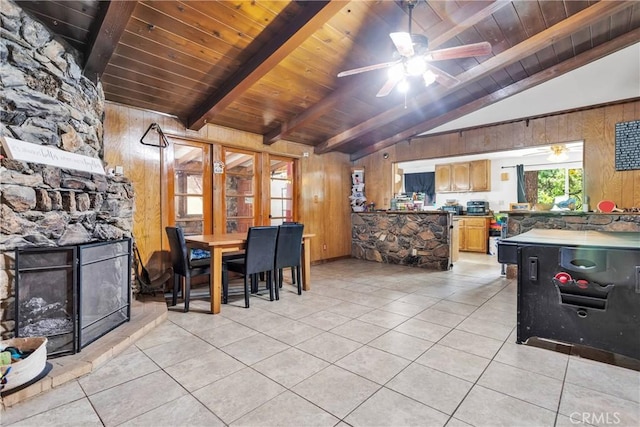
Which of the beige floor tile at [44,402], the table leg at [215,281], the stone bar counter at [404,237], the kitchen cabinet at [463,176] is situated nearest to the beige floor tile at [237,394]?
the beige floor tile at [44,402]

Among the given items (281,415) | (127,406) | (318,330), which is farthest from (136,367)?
(318,330)

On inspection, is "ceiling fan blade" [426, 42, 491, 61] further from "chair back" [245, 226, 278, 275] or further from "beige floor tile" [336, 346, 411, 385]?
"beige floor tile" [336, 346, 411, 385]

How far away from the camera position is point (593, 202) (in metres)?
4.43

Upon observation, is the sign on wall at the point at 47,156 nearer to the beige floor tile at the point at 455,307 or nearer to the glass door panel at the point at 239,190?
the glass door panel at the point at 239,190

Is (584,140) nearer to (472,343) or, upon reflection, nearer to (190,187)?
(472,343)

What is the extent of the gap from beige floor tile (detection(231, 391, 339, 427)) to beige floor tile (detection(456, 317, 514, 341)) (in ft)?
5.61

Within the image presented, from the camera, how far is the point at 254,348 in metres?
2.39

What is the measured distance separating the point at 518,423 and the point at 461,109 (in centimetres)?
472

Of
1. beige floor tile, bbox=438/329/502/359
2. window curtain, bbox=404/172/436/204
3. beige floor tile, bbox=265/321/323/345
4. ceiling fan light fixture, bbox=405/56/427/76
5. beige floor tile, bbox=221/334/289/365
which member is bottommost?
beige floor tile, bbox=438/329/502/359

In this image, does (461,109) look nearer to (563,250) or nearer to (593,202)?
(593,202)

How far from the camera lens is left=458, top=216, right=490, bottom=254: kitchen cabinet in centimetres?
745

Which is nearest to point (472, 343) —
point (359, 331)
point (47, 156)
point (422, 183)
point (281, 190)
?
point (359, 331)

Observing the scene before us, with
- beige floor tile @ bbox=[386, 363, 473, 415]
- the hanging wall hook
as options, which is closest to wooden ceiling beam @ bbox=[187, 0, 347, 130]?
the hanging wall hook

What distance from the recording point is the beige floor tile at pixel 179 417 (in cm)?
155
